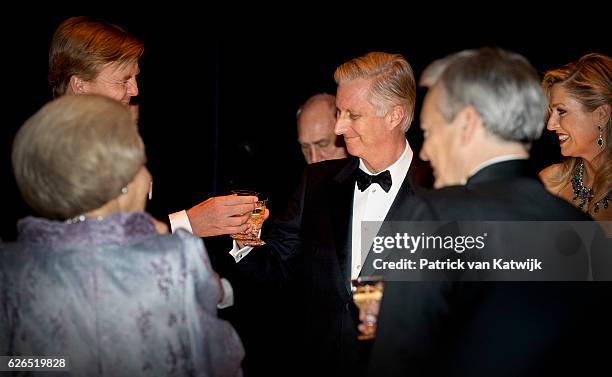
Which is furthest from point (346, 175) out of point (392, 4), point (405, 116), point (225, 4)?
point (225, 4)

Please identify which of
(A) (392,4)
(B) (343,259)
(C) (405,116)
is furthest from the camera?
(A) (392,4)

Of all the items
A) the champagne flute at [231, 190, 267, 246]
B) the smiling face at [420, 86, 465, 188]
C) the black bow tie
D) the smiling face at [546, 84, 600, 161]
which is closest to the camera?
the smiling face at [420, 86, 465, 188]

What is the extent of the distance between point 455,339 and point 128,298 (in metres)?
0.91

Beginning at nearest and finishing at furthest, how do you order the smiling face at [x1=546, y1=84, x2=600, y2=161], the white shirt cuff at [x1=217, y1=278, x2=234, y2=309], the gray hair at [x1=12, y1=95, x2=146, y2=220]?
the gray hair at [x1=12, y1=95, x2=146, y2=220] < the white shirt cuff at [x1=217, y1=278, x2=234, y2=309] < the smiling face at [x1=546, y1=84, x2=600, y2=161]

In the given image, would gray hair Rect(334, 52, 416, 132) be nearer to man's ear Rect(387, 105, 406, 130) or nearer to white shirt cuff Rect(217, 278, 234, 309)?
man's ear Rect(387, 105, 406, 130)

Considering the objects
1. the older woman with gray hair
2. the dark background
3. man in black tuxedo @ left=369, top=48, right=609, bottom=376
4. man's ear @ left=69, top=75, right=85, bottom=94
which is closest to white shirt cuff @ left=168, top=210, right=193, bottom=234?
the dark background

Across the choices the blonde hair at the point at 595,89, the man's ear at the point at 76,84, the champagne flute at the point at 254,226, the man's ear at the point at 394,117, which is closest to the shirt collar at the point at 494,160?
the man's ear at the point at 394,117

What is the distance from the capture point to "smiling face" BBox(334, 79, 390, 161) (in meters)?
3.11

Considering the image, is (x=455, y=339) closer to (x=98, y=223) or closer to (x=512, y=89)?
(x=512, y=89)

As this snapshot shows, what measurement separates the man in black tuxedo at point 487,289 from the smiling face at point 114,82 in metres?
1.72

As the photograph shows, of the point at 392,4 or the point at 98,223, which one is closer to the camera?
the point at 98,223

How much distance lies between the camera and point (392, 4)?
16.1 ft

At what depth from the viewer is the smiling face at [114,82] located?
3086 mm

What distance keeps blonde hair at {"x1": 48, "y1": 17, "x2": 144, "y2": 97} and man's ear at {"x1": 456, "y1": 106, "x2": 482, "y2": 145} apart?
5.95ft
